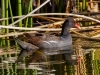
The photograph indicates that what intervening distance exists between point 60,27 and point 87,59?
366 centimetres

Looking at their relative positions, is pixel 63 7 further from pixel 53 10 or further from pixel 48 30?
pixel 48 30

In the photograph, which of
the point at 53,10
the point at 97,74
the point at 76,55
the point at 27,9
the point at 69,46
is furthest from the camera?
the point at 53,10

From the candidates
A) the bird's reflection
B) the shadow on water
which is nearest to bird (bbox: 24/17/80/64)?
the bird's reflection

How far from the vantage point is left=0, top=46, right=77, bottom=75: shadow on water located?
8.22 meters

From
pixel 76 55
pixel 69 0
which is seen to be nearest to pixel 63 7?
pixel 69 0

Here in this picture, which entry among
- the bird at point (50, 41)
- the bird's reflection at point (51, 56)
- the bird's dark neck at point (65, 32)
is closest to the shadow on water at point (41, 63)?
the bird's reflection at point (51, 56)

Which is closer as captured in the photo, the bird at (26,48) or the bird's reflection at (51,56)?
the bird's reflection at (51,56)

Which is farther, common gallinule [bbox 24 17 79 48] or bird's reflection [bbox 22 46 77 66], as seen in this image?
common gallinule [bbox 24 17 79 48]

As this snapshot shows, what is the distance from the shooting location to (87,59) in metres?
9.46

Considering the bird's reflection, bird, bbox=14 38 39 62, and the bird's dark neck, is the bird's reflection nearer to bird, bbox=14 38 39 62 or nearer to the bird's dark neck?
bird, bbox=14 38 39 62

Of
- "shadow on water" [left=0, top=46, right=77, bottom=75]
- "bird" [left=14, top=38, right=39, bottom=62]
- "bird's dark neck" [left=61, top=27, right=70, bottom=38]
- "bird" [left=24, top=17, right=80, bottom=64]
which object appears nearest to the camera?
"shadow on water" [left=0, top=46, right=77, bottom=75]

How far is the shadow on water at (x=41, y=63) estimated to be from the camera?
8.22m

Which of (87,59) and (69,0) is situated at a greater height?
(69,0)

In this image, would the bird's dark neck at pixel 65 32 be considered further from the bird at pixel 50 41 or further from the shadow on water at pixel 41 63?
the shadow on water at pixel 41 63
